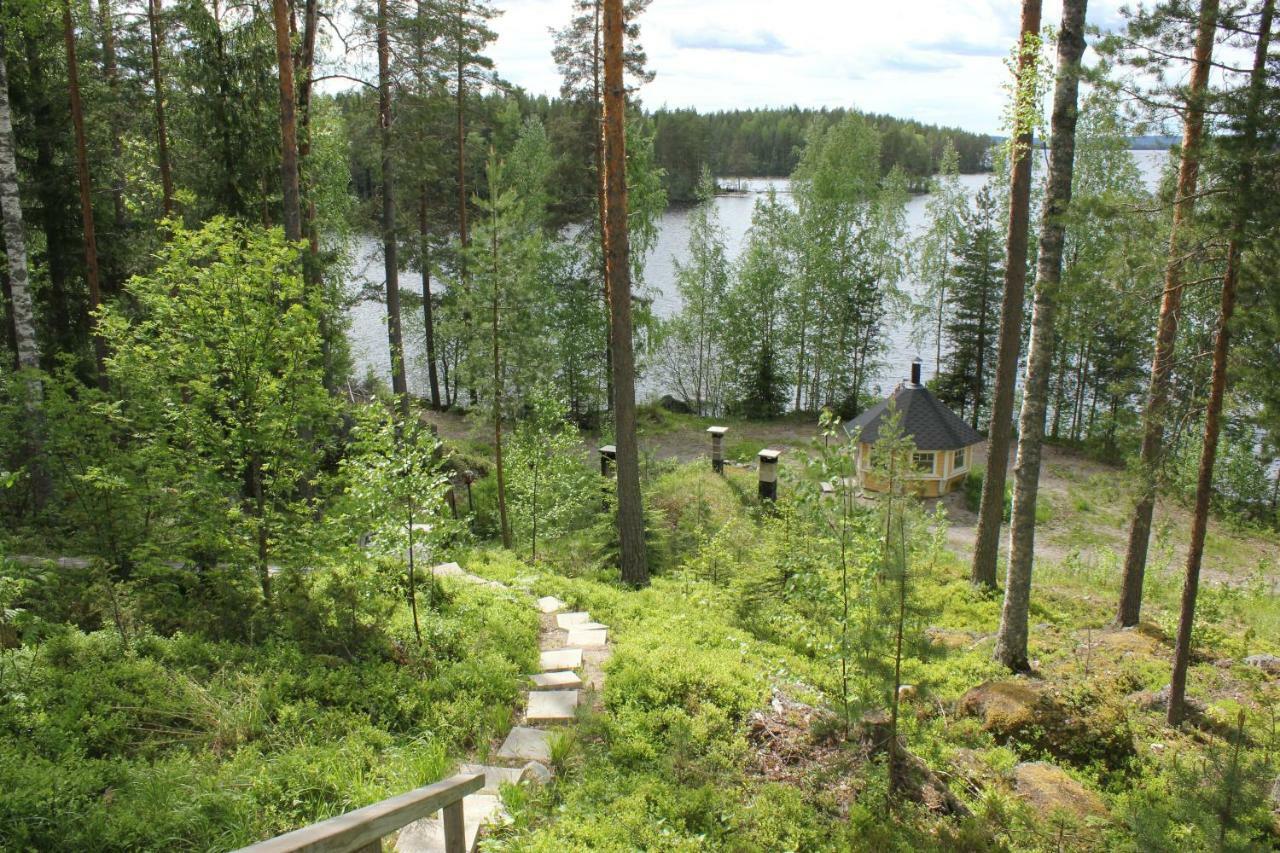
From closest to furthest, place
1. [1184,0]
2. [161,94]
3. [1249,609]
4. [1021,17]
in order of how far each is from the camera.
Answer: [1184,0], [1021,17], [1249,609], [161,94]

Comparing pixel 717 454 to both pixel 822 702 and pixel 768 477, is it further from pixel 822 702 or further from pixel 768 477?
pixel 822 702

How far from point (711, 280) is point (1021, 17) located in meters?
19.0

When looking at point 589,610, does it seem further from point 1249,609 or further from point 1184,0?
point 1249,609

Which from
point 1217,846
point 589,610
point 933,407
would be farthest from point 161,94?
point 933,407

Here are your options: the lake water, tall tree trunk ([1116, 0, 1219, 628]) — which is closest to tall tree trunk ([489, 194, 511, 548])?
tall tree trunk ([1116, 0, 1219, 628])

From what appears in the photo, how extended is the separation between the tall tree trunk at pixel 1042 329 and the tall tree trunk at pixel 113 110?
13.4 metres

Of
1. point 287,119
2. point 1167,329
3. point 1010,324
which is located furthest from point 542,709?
point 287,119

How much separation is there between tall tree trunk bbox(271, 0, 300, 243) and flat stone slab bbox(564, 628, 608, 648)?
20.6ft

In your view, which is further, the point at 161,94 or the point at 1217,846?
the point at 161,94

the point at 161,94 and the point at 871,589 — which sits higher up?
the point at 161,94

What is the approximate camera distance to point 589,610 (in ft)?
26.5

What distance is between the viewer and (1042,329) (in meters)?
7.67

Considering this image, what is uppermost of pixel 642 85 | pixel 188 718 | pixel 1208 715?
pixel 642 85

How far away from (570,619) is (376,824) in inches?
198
